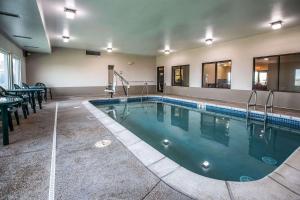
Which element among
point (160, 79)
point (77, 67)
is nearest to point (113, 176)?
point (77, 67)

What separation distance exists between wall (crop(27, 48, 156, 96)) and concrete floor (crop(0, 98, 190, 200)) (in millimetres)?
7305

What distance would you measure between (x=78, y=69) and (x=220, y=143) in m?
9.02

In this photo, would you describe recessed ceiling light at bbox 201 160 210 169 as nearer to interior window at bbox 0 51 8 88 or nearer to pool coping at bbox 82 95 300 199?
pool coping at bbox 82 95 300 199

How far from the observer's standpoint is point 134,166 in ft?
6.74

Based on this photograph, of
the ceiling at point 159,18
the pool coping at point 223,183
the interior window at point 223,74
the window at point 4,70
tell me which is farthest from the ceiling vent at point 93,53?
the pool coping at point 223,183

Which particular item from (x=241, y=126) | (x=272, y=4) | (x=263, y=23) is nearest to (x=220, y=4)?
(x=272, y=4)

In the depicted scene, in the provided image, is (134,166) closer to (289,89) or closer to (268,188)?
(268,188)

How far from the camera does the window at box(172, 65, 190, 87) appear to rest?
10.5 m

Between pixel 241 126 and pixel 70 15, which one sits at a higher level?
pixel 70 15

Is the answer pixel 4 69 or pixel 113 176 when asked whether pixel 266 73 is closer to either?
pixel 113 176

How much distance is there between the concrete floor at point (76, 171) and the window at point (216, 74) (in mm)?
6955

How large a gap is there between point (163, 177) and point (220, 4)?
4031 millimetres

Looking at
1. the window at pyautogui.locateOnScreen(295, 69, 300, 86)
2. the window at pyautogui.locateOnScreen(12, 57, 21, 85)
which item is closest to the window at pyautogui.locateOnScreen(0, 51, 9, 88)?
the window at pyautogui.locateOnScreen(12, 57, 21, 85)

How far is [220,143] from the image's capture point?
3842mm
